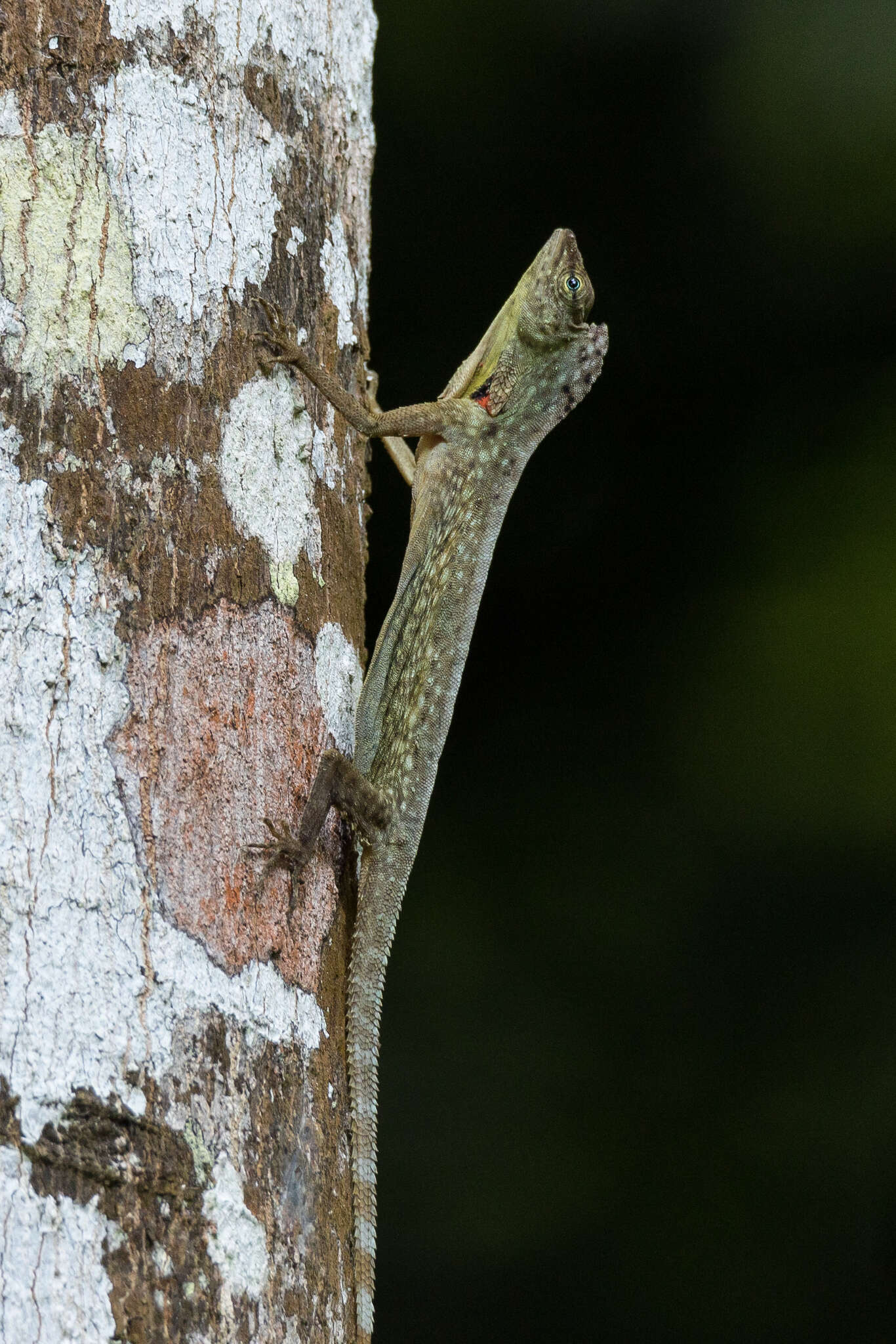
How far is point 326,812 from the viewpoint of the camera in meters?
1.81

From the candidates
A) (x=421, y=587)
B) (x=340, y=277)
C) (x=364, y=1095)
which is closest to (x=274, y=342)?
(x=340, y=277)

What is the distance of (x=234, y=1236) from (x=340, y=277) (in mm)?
1453

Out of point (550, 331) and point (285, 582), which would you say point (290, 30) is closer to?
point (285, 582)

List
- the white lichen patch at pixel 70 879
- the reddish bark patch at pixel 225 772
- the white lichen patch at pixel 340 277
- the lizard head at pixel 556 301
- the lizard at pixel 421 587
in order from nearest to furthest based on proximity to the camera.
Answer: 1. the white lichen patch at pixel 70 879
2. the reddish bark patch at pixel 225 772
3. the lizard at pixel 421 587
4. the white lichen patch at pixel 340 277
5. the lizard head at pixel 556 301

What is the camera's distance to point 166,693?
152 centimetres

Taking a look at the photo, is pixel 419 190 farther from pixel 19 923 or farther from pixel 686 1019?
pixel 19 923

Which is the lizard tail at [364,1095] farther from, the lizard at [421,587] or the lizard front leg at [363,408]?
the lizard front leg at [363,408]

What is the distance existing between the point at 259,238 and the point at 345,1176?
134 cm

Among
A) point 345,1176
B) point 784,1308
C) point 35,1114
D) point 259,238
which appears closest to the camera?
point 35,1114

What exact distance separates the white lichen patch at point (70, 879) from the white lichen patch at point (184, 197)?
319 mm

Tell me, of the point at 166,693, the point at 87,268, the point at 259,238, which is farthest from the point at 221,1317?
the point at 259,238

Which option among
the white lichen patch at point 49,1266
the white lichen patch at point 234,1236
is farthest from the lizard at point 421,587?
the white lichen patch at point 49,1266

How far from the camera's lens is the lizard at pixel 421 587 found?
183 cm

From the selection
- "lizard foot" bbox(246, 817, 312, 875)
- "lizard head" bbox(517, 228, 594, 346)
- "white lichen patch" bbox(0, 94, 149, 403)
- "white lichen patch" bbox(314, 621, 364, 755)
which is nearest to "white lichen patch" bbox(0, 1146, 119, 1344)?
"lizard foot" bbox(246, 817, 312, 875)
